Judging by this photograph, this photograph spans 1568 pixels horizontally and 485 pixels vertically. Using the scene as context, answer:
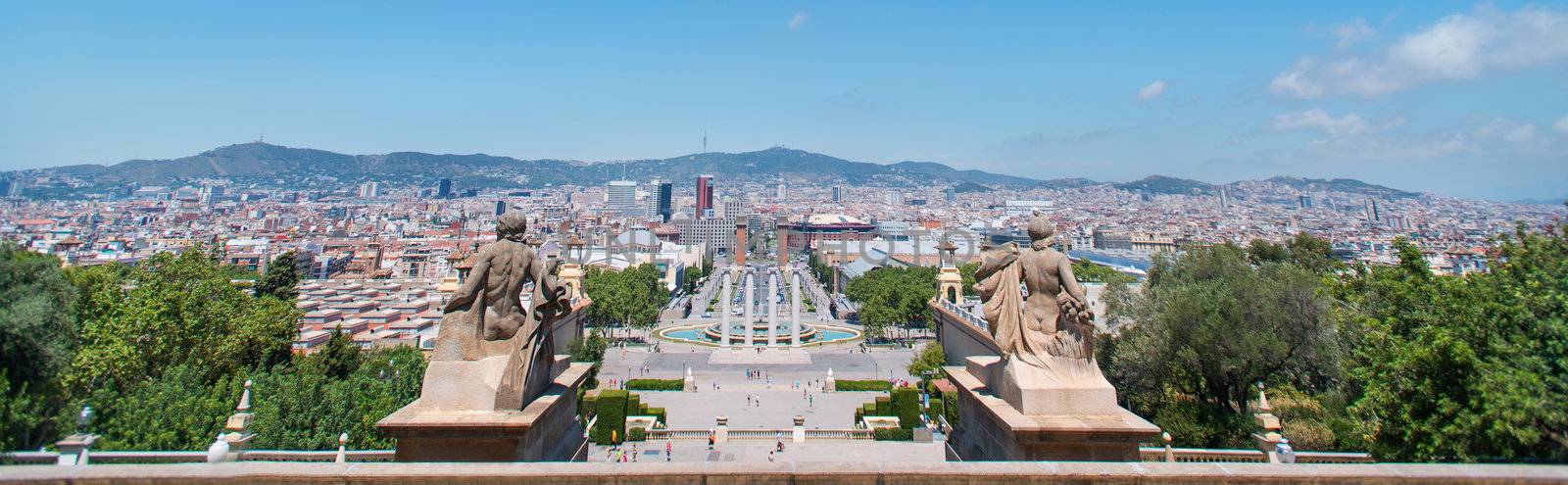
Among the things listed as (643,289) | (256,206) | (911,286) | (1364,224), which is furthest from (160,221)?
(1364,224)

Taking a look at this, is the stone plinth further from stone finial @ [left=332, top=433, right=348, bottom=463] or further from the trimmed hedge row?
the trimmed hedge row

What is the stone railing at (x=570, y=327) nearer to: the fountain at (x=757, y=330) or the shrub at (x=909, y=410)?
the fountain at (x=757, y=330)

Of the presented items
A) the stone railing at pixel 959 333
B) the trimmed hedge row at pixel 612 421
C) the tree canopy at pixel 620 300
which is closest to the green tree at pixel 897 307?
the stone railing at pixel 959 333

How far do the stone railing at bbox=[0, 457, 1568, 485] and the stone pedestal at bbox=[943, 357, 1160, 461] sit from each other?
997mm

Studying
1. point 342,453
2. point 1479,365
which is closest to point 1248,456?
point 1479,365

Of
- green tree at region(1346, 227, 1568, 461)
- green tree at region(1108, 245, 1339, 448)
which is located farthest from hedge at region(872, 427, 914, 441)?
green tree at region(1346, 227, 1568, 461)

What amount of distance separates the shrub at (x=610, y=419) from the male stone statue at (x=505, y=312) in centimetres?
1495

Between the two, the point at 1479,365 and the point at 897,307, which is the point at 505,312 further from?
the point at 897,307

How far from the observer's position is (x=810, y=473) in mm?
3609

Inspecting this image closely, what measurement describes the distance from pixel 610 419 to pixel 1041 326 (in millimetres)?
16466

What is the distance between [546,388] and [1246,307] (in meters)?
14.7

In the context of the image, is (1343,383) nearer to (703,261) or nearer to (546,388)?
(546,388)

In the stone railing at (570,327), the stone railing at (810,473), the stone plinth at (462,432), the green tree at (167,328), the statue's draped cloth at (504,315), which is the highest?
the statue's draped cloth at (504,315)

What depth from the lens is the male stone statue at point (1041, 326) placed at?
495 cm
